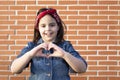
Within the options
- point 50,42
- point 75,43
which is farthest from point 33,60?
point 75,43

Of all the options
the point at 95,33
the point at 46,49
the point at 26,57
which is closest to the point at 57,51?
the point at 46,49

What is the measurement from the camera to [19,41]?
13.8ft

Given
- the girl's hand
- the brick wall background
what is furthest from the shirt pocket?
the brick wall background

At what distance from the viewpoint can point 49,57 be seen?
8.30 feet

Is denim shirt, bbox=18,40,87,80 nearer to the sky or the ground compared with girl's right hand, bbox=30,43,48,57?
nearer to the ground

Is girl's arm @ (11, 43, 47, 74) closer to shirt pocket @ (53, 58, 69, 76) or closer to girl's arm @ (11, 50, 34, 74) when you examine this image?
girl's arm @ (11, 50, 34, 74)

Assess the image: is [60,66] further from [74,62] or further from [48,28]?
[48,28]

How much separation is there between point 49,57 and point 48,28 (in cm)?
22

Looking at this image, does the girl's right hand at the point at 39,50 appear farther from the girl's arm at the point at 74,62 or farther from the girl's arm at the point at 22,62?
the girl's arm at the point at 74,62

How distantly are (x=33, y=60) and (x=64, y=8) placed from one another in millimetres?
1714

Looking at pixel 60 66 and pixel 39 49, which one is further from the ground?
pixel 39 49

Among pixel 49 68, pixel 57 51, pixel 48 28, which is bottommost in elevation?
pixel 49 68

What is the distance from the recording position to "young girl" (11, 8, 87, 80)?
2.48 metres

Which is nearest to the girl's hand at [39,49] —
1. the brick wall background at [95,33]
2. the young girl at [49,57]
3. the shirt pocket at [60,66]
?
the young girl at [49,57]
